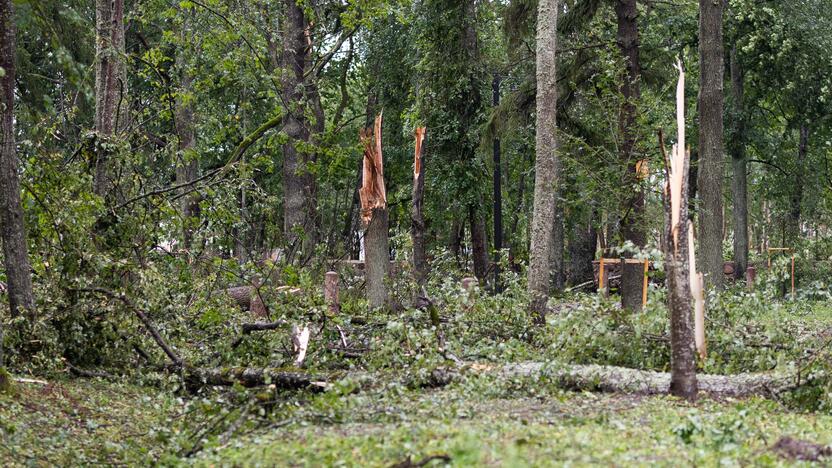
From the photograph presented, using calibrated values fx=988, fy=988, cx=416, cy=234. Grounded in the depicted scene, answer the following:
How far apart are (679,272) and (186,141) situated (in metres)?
18.7

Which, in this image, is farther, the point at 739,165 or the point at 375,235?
the point at 739,165

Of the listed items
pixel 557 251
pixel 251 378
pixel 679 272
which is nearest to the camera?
pixel 679 272

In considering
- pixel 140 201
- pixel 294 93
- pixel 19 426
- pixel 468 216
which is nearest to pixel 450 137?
pixel 468 216

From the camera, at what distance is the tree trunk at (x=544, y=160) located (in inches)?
556

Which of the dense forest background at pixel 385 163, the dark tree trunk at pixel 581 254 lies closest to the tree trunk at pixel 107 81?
the dense forest background at pixel 385 163

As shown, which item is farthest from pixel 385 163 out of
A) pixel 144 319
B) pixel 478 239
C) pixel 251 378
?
pixel 251 378

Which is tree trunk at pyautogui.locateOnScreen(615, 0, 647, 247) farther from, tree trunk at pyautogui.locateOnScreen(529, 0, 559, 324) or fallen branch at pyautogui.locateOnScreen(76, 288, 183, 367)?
fallen branch at pyautogui.locateOnScreen(76, 288, 183, 367)

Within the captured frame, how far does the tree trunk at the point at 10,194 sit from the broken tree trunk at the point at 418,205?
9596 mm

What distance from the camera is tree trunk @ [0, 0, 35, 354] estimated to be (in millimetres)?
9315

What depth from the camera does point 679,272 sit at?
8.44 metres

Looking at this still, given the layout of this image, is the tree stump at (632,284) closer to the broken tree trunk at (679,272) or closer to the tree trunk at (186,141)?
the tree trunk at (186,141)

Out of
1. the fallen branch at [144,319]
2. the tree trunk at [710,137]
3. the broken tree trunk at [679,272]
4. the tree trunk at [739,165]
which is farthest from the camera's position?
the tree trunk at [739,165]

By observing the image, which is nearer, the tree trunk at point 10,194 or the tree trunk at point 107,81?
the tree trunk at point 10,194

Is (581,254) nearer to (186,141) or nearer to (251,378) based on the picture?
(186,141)
